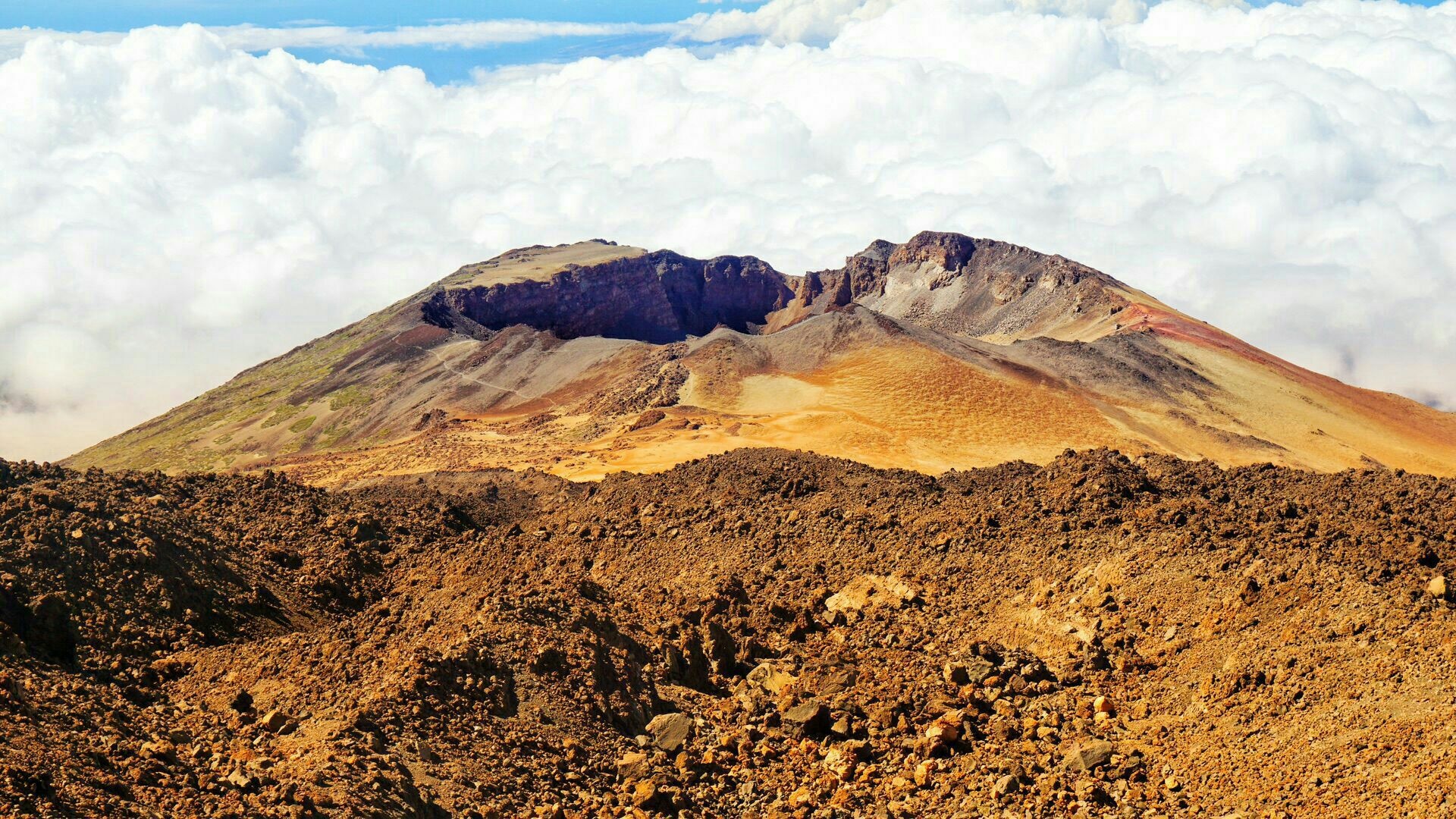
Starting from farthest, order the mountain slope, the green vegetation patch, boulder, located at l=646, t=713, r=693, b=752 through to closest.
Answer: the green vegetation patch < the mountain slope < boulder, located at l=646, t=713, r=693, b=752

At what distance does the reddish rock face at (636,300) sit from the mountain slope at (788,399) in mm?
550

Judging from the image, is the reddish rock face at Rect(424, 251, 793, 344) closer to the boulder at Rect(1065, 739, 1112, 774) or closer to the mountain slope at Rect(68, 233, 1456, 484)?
the mountain slope at Rect(68, 233, 1456, 484)

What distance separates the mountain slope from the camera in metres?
51.9

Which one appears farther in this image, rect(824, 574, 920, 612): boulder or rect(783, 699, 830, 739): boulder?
rect(824, 574, 920, 612): boulder

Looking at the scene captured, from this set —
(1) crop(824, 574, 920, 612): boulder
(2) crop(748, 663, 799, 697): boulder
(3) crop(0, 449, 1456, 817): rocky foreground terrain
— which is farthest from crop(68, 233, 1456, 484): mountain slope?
(2) crop(748, 663, 799, 697): boulder

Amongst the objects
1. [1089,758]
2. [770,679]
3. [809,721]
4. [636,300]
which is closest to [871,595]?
[770,679]

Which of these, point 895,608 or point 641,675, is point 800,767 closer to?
point 641,675

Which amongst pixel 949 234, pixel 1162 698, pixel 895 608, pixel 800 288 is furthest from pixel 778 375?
pixel 800 288

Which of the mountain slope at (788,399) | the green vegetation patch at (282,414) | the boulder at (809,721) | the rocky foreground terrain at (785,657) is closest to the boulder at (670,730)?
the rocky foreground terrain at (785,657)

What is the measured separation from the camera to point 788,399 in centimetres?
5725

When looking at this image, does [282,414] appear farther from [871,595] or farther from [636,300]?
[871,595]

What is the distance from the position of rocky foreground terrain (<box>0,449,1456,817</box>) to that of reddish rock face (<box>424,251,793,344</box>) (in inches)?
3235

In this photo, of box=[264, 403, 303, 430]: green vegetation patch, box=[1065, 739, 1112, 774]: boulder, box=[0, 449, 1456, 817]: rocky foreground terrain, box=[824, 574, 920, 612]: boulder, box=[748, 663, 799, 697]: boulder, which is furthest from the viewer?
box=[264, 403, 303, 430]: green vegetation patch

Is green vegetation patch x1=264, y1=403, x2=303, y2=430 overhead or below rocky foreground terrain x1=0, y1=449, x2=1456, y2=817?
overhead
